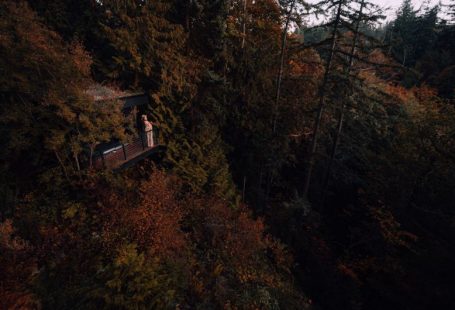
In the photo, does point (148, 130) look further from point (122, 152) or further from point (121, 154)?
point (121, 154)

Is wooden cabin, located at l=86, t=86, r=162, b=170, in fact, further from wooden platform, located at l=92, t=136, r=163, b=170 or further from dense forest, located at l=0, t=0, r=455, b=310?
dense forest, located at l=0, t=0, r=455, b=310

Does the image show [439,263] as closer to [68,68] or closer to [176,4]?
[68,68]

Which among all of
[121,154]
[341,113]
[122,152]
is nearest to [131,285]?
[121,154]

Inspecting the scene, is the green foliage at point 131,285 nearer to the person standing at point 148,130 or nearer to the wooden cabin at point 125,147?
the wooden cabin at point 125,147

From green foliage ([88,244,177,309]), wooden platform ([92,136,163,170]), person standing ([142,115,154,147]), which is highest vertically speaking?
person standing ([142,115,154,147])

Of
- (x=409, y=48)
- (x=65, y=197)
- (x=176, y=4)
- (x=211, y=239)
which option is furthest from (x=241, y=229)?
(x=409, y=48)

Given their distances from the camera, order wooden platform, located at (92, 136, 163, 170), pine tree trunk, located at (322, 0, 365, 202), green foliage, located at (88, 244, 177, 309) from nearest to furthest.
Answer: green foliage, located at (88, 244, 177, 309), wooden platform, located at (92, 136, 163, 170), pine tree trunk, located at (322, 0, 365, 202)

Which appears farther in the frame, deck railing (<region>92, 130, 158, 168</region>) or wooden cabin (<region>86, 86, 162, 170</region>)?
deck railing (<region>92, 130, 158, 168</region>)

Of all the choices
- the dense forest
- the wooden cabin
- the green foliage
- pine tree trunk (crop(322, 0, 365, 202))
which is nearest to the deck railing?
the wooden cabin
